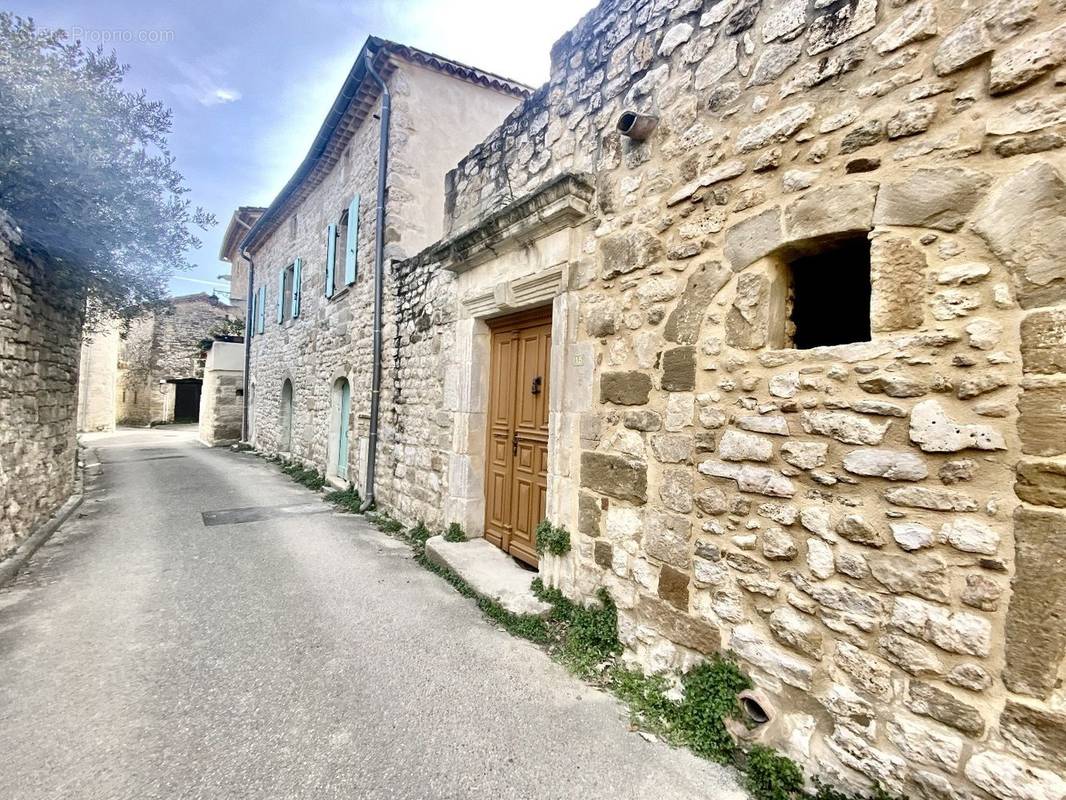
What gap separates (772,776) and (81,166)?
6789mm

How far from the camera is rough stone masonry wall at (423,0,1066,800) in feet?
4.75

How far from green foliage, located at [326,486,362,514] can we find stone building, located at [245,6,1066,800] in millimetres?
3900

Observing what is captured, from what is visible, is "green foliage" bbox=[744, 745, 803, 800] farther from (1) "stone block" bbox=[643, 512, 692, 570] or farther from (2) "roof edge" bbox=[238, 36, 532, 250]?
(2) "roof edge" bbox=[238, 36, 532, 250]

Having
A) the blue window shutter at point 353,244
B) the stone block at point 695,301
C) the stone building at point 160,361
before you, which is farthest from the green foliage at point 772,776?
the stone building at point 160,361

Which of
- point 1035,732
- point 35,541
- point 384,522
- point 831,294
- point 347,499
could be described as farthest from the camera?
point 347,499

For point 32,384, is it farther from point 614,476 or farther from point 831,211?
point 831,211

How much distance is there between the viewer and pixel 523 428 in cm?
399

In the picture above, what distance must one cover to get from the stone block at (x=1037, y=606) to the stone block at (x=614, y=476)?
1.43 m

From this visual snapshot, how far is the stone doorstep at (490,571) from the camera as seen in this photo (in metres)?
3.25

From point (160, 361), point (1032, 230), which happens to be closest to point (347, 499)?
point (1032, 230)

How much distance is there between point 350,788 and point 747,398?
2.28 m

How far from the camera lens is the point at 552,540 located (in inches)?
124

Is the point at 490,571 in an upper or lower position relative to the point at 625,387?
lower

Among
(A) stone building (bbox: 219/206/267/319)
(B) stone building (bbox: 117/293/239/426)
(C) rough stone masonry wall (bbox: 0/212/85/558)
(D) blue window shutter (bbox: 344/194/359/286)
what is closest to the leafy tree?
(C) rough stone masonry wall (bbox: 0/212/85/558)
